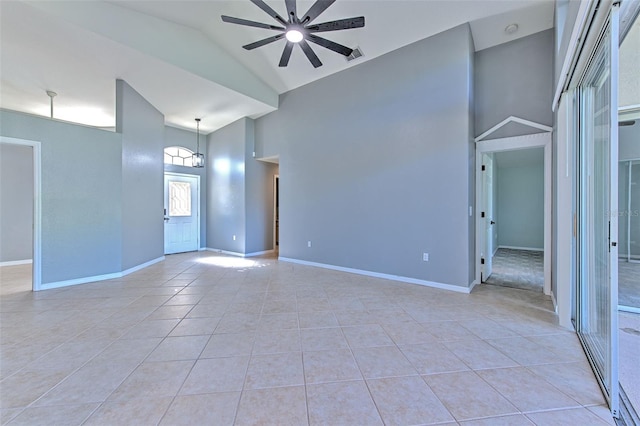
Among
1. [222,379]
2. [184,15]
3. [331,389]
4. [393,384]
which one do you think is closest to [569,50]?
[393,384]

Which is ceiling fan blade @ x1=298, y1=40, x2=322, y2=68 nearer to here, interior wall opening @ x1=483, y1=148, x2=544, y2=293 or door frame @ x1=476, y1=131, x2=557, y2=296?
door frame @ x1=476, y1=131, x2=557, y2=296

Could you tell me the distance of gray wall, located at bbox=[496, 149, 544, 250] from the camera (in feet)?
24.6

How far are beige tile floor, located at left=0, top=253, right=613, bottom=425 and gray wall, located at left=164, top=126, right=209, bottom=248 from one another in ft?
12.7

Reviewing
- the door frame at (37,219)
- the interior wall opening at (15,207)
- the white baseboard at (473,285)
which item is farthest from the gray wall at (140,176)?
the white baseboard at (473,285)

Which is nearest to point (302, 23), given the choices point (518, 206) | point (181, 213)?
point (181, 213)

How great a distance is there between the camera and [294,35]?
2947mm

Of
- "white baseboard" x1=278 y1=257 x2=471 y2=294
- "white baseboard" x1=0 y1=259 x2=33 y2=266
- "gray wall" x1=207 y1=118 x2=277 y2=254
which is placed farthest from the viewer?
"gray wall" x1=207 y1=118 x2=277 y2=254

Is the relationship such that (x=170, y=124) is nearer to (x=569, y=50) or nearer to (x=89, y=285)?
(x=89, y=285)

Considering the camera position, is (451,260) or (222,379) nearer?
(222,379)

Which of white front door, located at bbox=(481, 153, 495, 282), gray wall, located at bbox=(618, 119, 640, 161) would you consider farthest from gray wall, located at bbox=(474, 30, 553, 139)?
gray wall, located at bbox=(618, 119, 640, 161)

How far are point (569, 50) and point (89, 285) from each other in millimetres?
6122

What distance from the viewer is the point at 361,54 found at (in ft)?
14.4

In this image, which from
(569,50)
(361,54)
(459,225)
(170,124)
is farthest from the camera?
(170,124)

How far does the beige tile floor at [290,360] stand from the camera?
1479 mm
